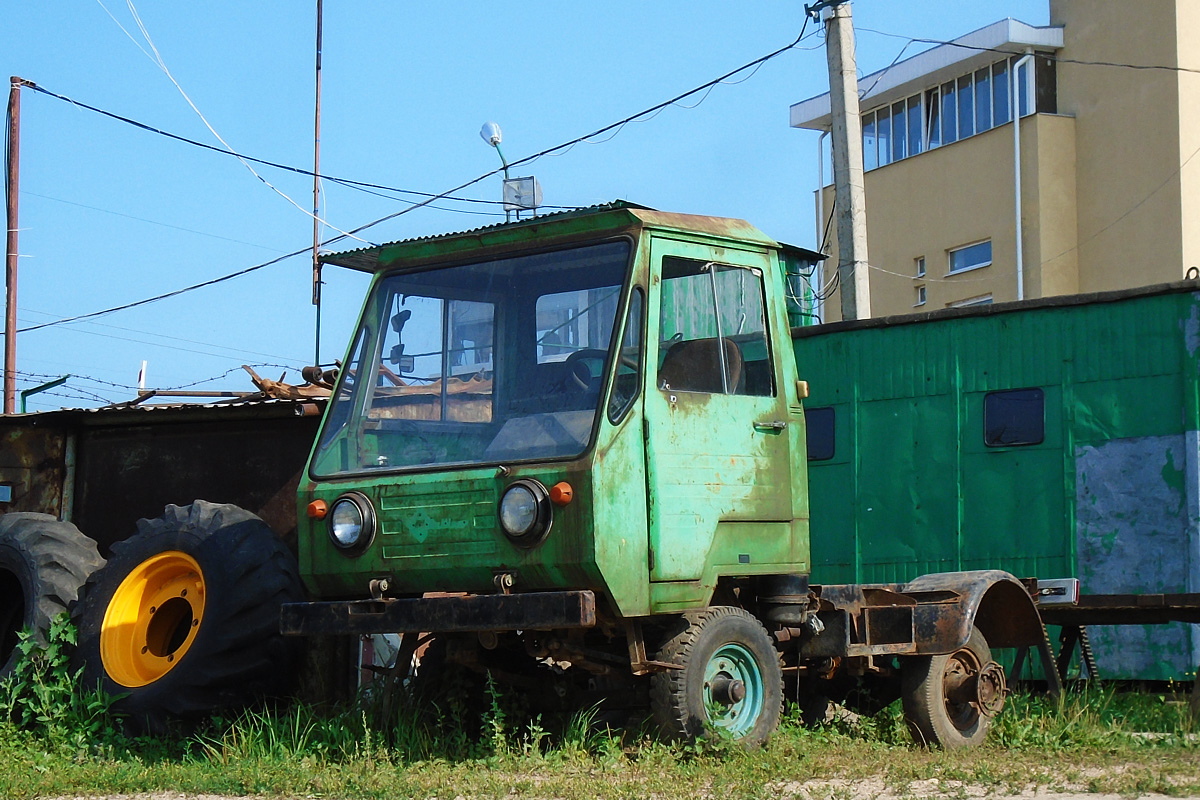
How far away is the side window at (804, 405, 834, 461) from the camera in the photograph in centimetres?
1276

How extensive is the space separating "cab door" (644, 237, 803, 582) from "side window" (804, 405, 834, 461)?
5.27 meters

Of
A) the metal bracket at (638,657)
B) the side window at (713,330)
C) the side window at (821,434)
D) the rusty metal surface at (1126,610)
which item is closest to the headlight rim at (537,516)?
the metal bracket at (638,657)

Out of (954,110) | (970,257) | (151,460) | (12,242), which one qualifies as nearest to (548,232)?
(151,460)

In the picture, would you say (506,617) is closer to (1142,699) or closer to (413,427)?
(413,427)

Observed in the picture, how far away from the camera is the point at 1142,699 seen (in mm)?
9164

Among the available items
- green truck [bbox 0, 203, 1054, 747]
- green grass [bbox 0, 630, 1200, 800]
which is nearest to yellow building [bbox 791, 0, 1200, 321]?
green truck [bbox 0, 203, 1054, 747]

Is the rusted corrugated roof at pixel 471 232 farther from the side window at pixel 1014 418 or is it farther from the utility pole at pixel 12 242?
the utility pole at pixel 12 242

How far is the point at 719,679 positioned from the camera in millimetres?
6871

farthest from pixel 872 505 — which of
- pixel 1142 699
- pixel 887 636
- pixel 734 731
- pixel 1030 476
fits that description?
pixel 734 731

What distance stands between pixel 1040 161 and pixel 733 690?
22758 mm

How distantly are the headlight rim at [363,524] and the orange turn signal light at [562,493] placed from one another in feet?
3.36

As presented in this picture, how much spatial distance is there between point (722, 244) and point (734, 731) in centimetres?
235

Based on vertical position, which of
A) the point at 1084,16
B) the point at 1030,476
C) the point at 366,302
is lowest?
the point at 1030,476

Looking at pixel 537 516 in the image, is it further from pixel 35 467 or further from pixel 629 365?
pixel 35 467
